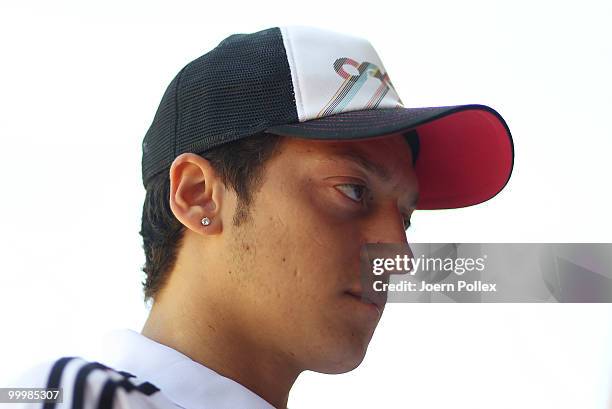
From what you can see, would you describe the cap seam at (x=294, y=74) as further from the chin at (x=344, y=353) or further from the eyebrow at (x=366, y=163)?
the chin at (x=344, y=353)

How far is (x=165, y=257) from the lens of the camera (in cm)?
86

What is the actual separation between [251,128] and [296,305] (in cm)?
20

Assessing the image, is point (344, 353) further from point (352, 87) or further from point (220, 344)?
point (352, 87)

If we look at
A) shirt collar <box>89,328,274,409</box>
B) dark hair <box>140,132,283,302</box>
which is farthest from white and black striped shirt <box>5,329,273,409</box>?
dark hair <box>140,132,283,302</box>

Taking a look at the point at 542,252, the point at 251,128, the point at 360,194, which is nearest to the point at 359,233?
the point at 360,194

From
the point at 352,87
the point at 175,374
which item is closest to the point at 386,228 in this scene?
the point at 352,87

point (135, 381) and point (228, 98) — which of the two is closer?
point (135, 381)

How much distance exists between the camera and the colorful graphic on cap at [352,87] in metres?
0.80

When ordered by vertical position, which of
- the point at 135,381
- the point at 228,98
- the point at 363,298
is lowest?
the point at 135,381

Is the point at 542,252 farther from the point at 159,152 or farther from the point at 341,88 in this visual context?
the point at 159,152

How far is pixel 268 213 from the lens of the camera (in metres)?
0.77

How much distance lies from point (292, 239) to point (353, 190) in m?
0.09

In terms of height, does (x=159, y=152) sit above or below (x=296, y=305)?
above

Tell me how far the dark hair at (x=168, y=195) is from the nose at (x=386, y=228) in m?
0.13
